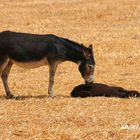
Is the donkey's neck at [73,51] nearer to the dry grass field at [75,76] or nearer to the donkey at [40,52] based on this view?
the donkey at [40,52]

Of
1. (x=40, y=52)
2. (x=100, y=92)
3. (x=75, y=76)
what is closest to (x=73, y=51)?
(x=40, y=52)

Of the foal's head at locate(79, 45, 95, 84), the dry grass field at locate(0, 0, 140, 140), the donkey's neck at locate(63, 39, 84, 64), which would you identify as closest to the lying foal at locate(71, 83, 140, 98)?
the foal's head at locate(79, 45, 95, 84)

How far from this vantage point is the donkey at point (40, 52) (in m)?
13.0

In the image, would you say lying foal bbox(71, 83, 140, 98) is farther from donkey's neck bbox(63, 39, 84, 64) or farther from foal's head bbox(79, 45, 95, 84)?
donkey's neck bbox(63, 39, 84, 64)

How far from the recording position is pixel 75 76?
56.6 ft

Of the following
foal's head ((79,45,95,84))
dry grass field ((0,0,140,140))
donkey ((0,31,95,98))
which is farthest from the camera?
foal's head ((79,45,95,84))

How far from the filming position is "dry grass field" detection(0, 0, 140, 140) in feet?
30.8

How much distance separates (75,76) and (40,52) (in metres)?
4.27

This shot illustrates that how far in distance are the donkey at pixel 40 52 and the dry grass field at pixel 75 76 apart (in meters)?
0.81

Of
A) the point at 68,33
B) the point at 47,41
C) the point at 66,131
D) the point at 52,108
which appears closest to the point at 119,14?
the point at 68,33

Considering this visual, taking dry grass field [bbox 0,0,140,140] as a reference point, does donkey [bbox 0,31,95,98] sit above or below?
above

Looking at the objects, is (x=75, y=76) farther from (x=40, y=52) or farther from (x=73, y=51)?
(x=40, y=52)

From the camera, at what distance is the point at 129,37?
2408 cm

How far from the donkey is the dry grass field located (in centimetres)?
81
